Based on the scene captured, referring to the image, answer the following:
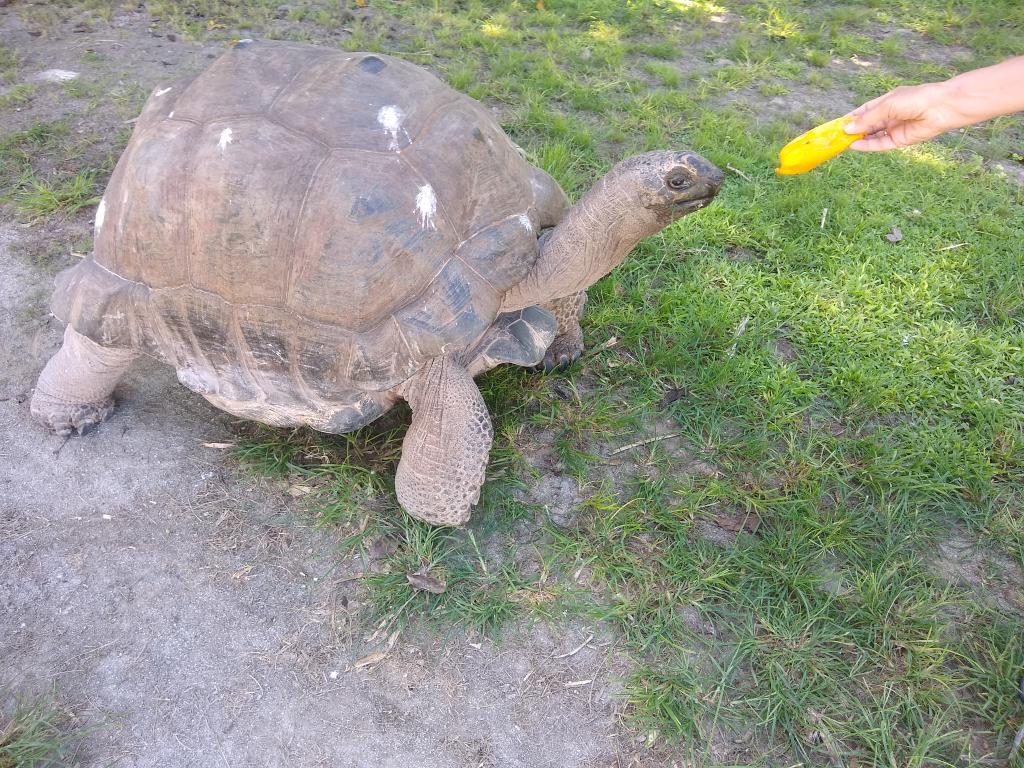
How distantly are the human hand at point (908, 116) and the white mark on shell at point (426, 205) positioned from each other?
1826 mm

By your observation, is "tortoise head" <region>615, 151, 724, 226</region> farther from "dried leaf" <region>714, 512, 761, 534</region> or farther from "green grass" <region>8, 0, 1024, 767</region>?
"dried leaf" <region>714, 512, 761, 534</region>

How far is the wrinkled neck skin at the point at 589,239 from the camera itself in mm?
2660

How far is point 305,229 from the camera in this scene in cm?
244

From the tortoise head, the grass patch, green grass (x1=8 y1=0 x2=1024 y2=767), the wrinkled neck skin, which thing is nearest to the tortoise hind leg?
green grass (x1=8 y1=0 x2=1024 y2=767)

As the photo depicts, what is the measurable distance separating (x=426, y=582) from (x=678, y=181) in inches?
75.9

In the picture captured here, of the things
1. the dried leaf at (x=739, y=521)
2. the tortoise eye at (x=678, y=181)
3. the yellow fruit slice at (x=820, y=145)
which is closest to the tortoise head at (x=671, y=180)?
the tortoise eye at (x=678, y=181)

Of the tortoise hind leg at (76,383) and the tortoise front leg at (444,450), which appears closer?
the tortoise front leg at (444,450)

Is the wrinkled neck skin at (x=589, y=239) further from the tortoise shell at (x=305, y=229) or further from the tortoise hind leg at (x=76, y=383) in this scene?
the tortoise hind leg at (x=76, y=383)

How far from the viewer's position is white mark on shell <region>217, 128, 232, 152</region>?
2.46 m

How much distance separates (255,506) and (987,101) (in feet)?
A: 11.3

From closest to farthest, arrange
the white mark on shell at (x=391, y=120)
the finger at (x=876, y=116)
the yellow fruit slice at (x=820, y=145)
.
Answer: the white mark on shell at (x=391, y=120) < the finger at (x=876, y=116) < the yellow fruit slice at (x=820, y=145)

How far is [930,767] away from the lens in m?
2.29

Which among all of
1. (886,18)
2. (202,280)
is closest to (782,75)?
(886,18)

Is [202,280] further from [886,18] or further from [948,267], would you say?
[886,18]
